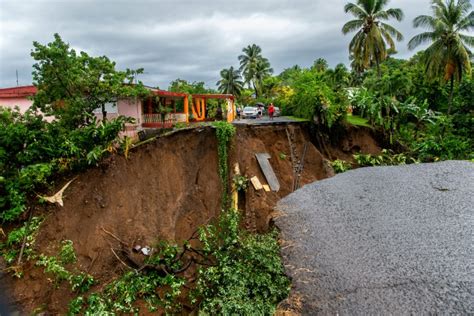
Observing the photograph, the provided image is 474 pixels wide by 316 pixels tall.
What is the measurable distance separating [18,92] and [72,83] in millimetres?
6149

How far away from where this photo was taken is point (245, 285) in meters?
6.77

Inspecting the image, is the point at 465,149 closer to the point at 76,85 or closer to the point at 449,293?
the point at 449,293

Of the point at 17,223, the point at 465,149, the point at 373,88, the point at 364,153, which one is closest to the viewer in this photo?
the point at 17,223

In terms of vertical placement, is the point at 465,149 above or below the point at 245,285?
above

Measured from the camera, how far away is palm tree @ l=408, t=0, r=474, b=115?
18.7 metres

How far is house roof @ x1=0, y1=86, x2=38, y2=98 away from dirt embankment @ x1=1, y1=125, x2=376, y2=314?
735cm

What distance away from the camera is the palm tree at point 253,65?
4484cm

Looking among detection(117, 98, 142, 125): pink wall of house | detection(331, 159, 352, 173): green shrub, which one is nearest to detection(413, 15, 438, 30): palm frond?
detection(331, 159, 352, 173): green shrub

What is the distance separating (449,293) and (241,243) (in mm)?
4443

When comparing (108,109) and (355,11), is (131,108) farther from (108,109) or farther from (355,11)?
(355,11)

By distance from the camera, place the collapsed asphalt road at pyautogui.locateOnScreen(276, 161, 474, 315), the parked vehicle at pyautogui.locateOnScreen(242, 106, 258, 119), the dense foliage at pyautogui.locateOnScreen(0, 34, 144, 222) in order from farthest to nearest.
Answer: the parked vehicle at pyautogui.locateOnScreen(242, 106, 258, 119), the dense foliage at pyautogui.locateOnScreen(0, 34, 144, 222), the collapsed asphalt road at pyautogui.locateOnScreen(276, 161, 474, 315)

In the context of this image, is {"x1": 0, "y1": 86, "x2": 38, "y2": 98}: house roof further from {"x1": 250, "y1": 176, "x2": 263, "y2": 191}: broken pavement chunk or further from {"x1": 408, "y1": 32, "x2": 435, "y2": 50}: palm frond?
{"x1": 408, "y1": 32, "x2": 435, "y2": 50}: palm frond

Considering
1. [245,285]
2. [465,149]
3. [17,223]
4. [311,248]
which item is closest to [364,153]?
[465,149]

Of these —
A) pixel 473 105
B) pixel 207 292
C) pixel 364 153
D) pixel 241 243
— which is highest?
pixel 473 105
